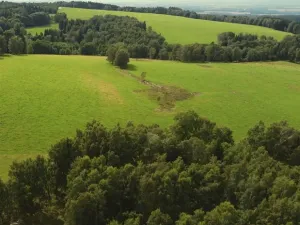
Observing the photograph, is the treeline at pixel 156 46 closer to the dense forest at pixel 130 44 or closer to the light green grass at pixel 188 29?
the dense forest at pixel 130 44

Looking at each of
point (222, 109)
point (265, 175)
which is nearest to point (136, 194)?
point (265, 175)

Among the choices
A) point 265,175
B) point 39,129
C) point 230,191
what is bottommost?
point 39,129

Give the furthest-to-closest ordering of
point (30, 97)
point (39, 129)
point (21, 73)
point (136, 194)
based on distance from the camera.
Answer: point (21, 73)
point (30, 97)
point (39, 129)
point (136, 194)

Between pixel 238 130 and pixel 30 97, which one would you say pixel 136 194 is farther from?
pixel 30 97

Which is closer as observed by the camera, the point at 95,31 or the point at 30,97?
the point at 30,97

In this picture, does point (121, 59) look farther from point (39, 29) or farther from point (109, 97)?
point (39, 29)

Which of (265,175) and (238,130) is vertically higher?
(265,175)

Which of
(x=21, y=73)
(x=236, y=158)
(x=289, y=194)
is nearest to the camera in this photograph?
(x=289, y=194)

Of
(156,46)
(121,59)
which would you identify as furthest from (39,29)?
(121,59)
